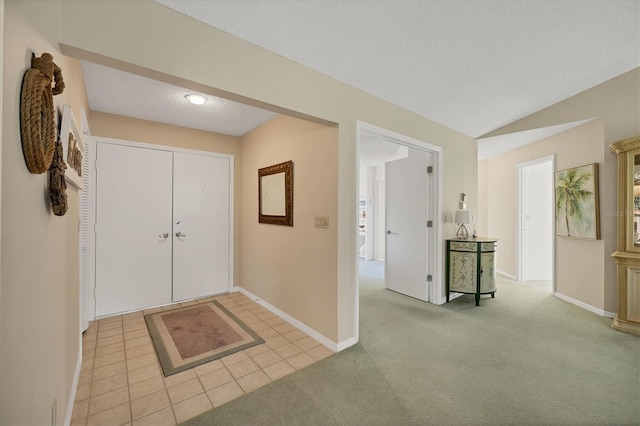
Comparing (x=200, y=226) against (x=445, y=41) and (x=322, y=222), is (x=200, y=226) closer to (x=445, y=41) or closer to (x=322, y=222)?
(x=322, y=222)

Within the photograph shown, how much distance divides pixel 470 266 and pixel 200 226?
11.9 feet

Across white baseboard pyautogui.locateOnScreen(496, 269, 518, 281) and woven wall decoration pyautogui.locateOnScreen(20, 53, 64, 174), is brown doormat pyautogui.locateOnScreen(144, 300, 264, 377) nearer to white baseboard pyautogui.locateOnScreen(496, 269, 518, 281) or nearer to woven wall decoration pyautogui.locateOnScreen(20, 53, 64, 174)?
woven wall decoration pyautogui.locateOnScreen(20, 53, 64, 174)

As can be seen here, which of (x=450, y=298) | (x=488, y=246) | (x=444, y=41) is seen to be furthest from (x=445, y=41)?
(x=450, y=298)

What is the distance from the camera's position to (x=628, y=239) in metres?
2.75

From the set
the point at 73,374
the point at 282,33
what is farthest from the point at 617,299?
the point at 73,374

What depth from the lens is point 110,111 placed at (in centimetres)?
304

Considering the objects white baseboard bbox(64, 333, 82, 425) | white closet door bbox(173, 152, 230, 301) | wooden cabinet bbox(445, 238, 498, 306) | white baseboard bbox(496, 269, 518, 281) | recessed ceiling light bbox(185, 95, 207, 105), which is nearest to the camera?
white baseboard bbox(64, 333, 82, 425)

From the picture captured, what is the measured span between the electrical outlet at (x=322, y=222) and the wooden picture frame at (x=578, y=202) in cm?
328

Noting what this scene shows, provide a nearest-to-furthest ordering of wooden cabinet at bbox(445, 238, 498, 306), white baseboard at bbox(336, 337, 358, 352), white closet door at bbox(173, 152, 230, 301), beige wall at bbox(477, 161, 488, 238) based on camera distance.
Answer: white baseboard at bbox(336, 337, 358, 352), wooden cabinet at bbox(445, 238, 498, 306), white closet door at bbox(173, 152, 230, 301), beige wall at bbox(477, 161, 488, 238)

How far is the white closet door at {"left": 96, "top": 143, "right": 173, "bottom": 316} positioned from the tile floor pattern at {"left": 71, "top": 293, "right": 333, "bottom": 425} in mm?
434

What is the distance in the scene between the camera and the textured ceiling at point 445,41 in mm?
1737

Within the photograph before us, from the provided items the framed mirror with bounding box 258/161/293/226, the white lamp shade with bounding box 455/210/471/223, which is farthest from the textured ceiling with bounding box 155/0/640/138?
the white lamp shade with bounding box 455/210/471/223

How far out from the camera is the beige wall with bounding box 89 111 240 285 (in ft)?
10.1

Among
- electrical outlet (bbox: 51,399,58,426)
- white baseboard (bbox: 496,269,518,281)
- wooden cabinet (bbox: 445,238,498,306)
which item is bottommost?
white baseboard (bbox: 496,269,518,281)
